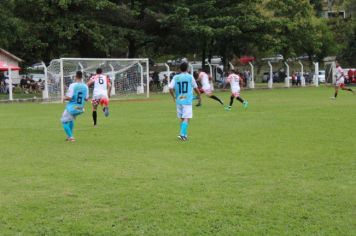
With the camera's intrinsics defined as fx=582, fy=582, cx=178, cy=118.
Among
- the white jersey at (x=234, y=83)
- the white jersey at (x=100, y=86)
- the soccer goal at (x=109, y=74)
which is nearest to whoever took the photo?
the white jersey at (x=100, y=86)

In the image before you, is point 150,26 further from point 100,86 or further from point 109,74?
point 100,86

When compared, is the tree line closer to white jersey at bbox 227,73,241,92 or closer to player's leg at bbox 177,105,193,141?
white jersey at bbox 227,73,241,92

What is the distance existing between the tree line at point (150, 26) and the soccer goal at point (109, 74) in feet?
13.7

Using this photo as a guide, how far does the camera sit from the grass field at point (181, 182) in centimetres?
616

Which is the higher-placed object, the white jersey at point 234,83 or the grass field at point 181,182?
the white jersey at point 234,83

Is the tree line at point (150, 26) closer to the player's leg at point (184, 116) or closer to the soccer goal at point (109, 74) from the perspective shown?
the soccer goal at point (109, 74)

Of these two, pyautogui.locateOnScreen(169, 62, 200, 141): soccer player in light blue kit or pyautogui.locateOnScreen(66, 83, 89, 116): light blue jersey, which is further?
pyautogui.locateOnScreen(169, 62, 200, 141): soccer player in light blue kit

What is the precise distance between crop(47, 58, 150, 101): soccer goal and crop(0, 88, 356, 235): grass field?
16859 mm

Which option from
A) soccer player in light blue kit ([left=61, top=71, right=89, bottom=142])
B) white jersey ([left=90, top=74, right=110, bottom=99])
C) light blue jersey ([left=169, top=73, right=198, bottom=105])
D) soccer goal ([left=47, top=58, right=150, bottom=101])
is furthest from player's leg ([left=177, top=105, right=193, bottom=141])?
soccer goal ([left=47, top=58, right=150, bottom=101])

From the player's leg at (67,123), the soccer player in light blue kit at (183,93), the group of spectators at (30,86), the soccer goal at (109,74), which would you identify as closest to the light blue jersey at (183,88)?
the soccer player in light blue kit at (183,93)

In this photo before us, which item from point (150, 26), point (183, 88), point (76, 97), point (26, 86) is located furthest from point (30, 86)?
point (183, 88)

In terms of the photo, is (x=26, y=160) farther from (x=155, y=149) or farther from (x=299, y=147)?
(x=299, y=147)

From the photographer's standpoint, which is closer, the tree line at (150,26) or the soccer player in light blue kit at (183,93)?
the soccer player in light blue kit at (183,93)

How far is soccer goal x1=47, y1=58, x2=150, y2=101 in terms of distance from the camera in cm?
3191
